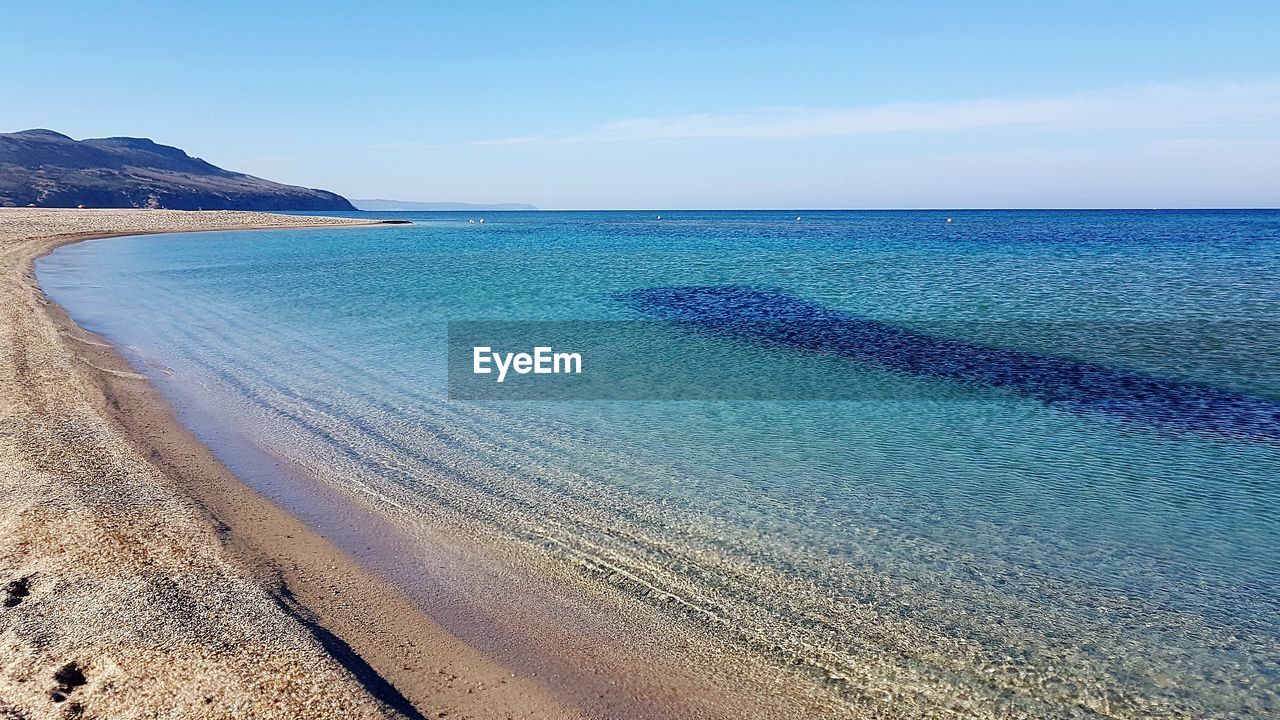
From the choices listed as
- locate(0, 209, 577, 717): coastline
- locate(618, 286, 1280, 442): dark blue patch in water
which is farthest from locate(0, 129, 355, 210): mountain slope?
locate(0, 209, 577, 717): coastline

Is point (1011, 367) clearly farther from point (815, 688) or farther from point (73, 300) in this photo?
point (73, 300)

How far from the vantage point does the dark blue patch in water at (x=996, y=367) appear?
41.5ft

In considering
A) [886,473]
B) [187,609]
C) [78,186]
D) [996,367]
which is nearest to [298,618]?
[187,609]

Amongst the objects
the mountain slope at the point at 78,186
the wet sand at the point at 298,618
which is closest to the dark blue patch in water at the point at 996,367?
the wet sand at the point at 298,618

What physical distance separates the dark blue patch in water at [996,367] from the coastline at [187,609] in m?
11.6

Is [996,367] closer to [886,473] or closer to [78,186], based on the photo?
[886,473]

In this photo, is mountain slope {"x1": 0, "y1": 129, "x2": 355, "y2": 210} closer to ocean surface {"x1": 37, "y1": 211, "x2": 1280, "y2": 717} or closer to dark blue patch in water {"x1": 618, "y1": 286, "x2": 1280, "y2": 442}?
ocean surface {"x1": 37, "y1": 211, "x2": 1280, "y2": 717}

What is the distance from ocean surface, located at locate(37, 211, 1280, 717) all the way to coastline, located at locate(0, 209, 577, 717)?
1545 mm

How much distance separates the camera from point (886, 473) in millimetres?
10125

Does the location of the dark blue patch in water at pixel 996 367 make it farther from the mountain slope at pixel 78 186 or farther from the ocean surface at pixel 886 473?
the mountain slope at pixel 78 186

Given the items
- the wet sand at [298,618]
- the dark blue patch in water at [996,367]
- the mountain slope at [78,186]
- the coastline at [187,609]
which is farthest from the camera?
the mountain slope at [78,186]

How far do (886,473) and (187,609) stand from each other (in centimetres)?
781

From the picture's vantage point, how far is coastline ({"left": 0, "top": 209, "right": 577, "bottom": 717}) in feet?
16.8

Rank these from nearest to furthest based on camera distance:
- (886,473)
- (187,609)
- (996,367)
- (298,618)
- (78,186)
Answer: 1. (187,609)
2. (298,618)
3. (886,473)
4. (996,367)
5. (78,186)
